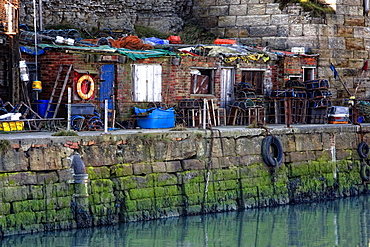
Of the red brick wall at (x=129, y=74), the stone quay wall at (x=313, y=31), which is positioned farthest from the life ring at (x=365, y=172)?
the stone quay wall at (x=313, y=31)

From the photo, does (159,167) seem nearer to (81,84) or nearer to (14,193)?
(14,193)

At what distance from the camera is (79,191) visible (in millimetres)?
16125

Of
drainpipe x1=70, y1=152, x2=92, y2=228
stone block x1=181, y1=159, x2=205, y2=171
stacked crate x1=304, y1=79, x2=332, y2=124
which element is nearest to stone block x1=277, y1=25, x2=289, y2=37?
stacked crate x1=304, y1=79, x2=332, y2=124

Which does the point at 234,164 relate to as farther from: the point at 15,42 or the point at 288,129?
the point at 15,42

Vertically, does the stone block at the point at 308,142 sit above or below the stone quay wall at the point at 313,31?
below

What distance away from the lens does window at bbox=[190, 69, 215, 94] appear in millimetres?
23969

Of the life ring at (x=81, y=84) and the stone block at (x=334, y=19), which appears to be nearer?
the life ring at (x=81, y=84)

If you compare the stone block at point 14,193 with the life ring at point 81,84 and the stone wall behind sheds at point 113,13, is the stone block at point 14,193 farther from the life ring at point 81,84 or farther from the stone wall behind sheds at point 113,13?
the stone wall behind sheds at point 113,13

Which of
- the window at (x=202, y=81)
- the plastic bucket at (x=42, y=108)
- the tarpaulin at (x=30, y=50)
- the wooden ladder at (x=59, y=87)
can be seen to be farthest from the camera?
the window at (x=202, y=81)

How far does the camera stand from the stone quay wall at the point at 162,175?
15570mm

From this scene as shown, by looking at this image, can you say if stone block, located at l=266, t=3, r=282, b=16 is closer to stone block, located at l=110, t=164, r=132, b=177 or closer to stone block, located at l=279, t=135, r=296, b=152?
stone block, located at l=279, t=135, r=296, b=152

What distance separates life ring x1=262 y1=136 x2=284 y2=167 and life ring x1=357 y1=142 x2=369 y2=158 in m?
3.49

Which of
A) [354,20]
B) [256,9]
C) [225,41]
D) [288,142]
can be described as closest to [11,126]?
[288,142]

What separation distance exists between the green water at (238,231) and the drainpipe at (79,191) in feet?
0.98
